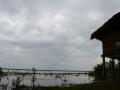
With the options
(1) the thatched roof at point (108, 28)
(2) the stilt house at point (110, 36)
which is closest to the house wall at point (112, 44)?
(2) the stilt house at point (110, 36)

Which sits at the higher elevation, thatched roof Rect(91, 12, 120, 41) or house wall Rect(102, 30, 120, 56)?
thatched roof Rect(91, 12, 120, 41)

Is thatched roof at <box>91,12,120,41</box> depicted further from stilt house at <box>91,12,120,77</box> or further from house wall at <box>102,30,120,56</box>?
house wall at <box>102,30,120,56</box>

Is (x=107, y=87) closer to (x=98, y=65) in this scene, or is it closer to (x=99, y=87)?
(x=99, y=87)

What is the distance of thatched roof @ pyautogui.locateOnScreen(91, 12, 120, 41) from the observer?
75.9 ft

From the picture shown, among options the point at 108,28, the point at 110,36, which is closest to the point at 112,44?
the point at 110,36

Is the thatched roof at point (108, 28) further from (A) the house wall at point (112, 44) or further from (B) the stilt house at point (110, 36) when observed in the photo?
(A) the house wall at point (112, 44)

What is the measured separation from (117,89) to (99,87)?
1161 mm

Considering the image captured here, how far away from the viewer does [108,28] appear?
2362 cm

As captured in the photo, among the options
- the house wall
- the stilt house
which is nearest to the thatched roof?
the stilt house

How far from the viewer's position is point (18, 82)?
27.7 metres

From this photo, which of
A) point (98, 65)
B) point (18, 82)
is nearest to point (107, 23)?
point (18, 82)

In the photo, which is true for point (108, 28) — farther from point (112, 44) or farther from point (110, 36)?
point (112, 44)

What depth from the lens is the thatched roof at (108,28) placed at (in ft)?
75.9

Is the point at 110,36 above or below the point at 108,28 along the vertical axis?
below
